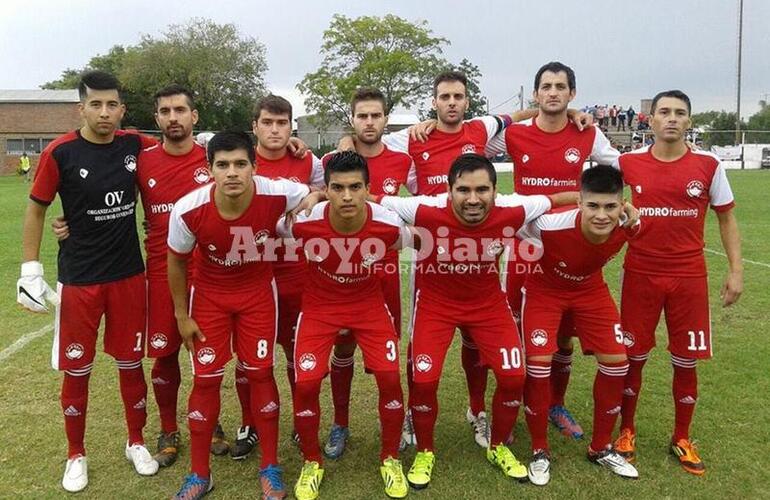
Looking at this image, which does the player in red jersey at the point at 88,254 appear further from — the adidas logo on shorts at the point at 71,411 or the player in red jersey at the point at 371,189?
the player in red jersey at the point at 371,189

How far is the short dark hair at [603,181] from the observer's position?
11.9 ft

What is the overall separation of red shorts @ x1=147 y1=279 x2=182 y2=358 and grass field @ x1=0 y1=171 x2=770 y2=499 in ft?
2.50

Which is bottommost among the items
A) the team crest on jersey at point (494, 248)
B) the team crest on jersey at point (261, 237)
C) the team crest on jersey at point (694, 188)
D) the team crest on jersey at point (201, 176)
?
the team crest on jersey at point (494, 248)

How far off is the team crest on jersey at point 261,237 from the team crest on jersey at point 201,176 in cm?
63

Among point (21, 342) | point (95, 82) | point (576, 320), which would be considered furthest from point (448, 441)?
point (21, 342)

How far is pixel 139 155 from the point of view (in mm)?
3934

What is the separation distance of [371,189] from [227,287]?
1259 mm

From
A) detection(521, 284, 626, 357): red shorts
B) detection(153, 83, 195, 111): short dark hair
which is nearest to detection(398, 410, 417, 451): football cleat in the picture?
detection(521, 284, 626, 357): red shorts

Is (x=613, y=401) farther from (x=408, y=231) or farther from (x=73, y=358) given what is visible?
(x=73, y=358)

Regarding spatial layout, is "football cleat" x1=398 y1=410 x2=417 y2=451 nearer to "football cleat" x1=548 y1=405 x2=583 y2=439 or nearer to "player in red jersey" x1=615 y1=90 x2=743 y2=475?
"football cleat" x1=548 y1=405 x2=583 y2=439

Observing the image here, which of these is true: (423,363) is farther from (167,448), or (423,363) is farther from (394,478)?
(167,448)

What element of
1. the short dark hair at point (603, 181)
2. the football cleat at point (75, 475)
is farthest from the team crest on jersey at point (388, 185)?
the football cleat at point (75, 475)

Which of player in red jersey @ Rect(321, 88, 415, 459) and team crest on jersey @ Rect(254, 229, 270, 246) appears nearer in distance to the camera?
team crest on jersey @ Rect(254, 229, 270, 246)

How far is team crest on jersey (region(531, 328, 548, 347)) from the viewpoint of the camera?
387cm
